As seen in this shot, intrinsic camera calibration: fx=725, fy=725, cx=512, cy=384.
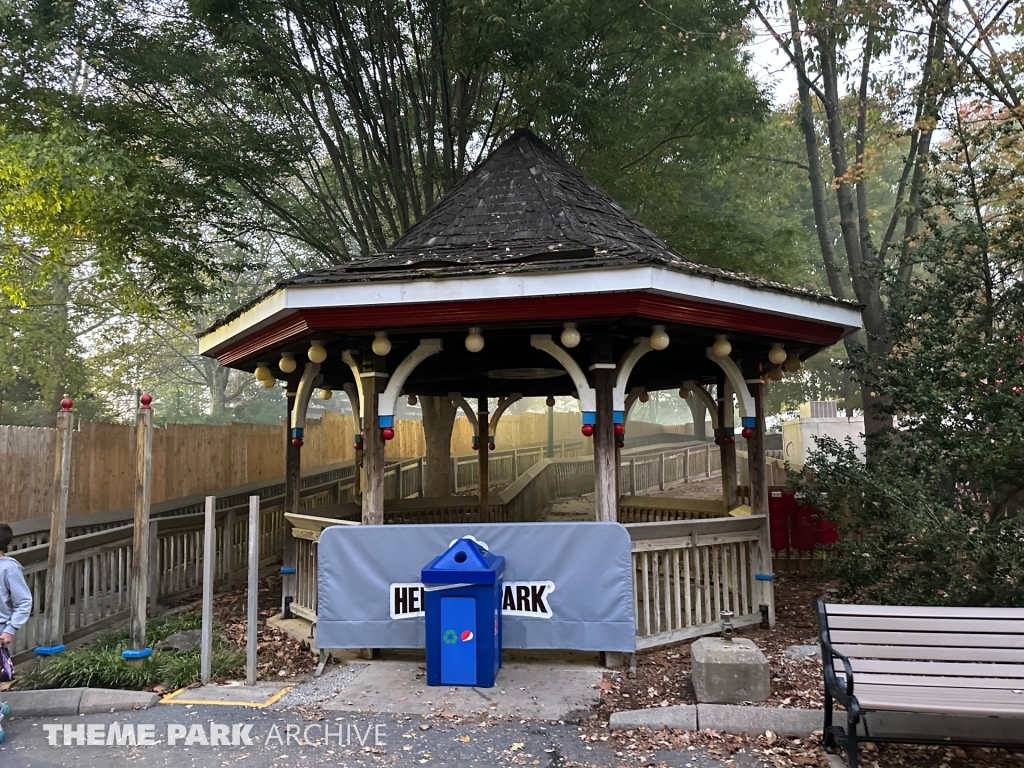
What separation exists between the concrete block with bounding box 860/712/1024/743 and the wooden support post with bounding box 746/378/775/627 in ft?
9.03

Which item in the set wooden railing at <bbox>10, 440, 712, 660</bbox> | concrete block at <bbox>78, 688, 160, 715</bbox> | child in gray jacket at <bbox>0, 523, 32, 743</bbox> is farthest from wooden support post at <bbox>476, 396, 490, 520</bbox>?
child in gray jacket at <bbox>0, 523, 32, 743</bbox>

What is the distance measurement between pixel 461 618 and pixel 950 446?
4.63 meters

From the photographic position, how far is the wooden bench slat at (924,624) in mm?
4684

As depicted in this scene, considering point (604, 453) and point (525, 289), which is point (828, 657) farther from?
point (525, 289)

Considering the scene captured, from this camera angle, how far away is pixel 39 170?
9508 millimetres

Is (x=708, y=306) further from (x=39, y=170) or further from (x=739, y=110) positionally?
(x=39, y=170)

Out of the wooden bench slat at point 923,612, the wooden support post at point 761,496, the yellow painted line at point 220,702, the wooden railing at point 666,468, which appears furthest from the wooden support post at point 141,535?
the wooden railing at point 666,468

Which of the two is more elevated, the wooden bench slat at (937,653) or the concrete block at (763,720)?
the wooden bench slat at (937,653)

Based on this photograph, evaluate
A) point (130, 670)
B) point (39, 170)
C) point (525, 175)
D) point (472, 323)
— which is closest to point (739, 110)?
point (525, 175)

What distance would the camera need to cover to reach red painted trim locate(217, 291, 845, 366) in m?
6.29

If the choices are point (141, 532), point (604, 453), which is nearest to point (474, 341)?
point (604, 453)

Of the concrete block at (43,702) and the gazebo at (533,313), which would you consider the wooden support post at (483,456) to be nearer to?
the gazebo at (533,313)

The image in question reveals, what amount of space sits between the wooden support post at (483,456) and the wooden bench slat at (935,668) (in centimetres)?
718

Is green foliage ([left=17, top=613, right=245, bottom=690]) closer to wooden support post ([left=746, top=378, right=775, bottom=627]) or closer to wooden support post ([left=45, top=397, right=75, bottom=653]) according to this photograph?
wooden support post ([left=45, top=397, right=75, bottom=653])
